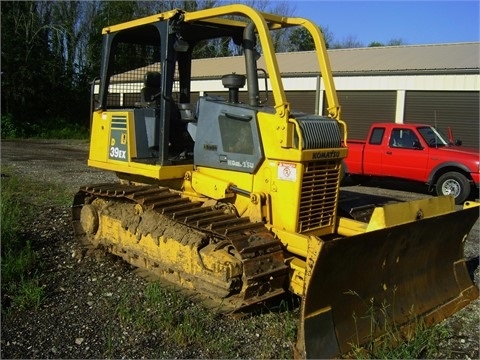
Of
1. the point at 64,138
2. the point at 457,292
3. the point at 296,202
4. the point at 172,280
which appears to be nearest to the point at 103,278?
the point at 172,280

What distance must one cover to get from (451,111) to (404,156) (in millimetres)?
5589

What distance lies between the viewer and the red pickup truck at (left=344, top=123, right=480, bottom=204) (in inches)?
A: 468

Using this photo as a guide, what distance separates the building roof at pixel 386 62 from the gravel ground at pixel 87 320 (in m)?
11.3

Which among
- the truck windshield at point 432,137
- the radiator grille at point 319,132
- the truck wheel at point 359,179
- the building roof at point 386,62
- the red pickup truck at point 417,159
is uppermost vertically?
the building roof at point 386,62

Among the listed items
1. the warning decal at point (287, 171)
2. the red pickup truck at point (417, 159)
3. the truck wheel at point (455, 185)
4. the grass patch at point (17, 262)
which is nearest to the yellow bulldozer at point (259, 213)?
the warning decal at point (287, 171)

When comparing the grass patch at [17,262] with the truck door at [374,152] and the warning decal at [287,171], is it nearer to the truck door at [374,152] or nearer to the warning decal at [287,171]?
the warning decal at [287,171]

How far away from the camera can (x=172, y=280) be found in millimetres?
5273

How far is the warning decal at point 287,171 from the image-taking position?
4750 millimetres

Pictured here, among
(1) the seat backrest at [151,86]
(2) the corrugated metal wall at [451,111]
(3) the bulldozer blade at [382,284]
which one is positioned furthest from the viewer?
(2) the corrugated metal wall at [451,111]

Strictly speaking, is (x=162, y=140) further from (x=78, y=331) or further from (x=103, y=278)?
(x=78, y=331)

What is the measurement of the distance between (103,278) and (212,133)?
6.18 feet

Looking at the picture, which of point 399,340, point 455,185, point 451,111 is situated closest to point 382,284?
point 399,340

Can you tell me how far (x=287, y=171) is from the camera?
189 inches

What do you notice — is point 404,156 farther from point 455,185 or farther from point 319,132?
point 319,132
